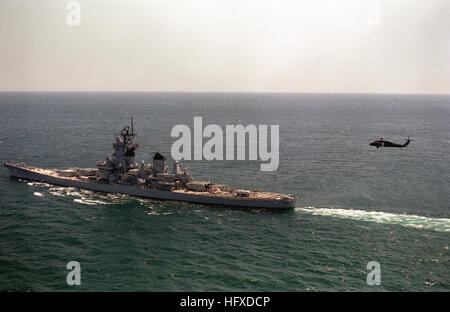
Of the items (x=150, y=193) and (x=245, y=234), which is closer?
(x=245, y=234)

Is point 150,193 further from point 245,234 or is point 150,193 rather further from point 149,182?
point 245,234

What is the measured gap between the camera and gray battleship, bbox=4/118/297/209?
7669 centimetres

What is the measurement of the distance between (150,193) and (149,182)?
3375mm

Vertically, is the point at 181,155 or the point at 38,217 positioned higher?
the point at 181,155

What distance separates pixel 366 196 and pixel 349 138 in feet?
282

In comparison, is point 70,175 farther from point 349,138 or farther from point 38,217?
point 349,138

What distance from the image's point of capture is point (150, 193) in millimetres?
82938

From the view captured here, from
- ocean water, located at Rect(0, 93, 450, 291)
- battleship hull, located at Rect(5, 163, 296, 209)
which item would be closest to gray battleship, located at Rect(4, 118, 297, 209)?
battleship hull, located at Rect(5, 163, 296, 209)

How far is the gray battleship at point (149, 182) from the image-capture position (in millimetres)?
76688

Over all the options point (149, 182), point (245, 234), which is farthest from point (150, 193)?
point (245, 234)

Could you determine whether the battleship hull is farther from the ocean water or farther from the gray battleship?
the ocean water

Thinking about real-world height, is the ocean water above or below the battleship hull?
below

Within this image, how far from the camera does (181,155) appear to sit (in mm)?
125500
